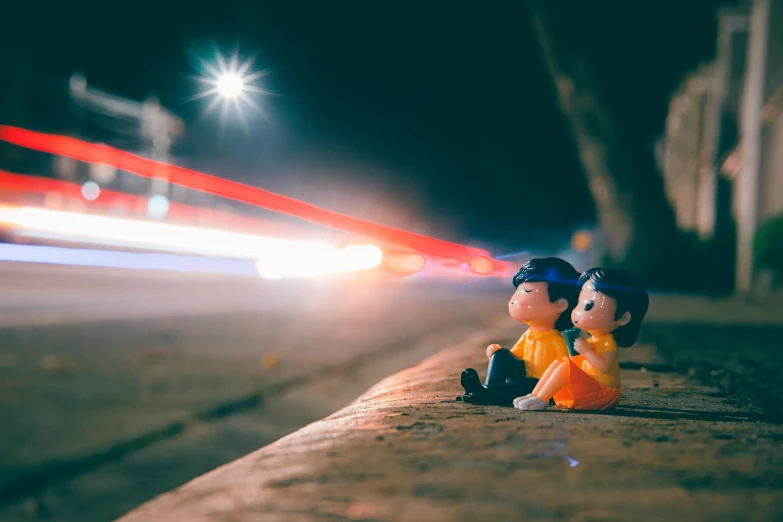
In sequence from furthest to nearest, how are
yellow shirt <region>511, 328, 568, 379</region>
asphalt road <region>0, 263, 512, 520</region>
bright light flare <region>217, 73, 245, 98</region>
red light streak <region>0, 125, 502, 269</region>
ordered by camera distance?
1. red light streak <region>0, 125, 502, 269</region>
2. bright light flare <region>217, 73, 245, 98</region>
3. asphalt road <region>0, 263, 512, 520</region>
4. yellow shirt <region>511, 328, 568, 379</region>

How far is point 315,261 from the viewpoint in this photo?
24.4m

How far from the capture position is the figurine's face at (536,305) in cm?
324

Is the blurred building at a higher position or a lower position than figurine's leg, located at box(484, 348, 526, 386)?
higher

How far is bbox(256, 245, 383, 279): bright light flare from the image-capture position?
23328 mm

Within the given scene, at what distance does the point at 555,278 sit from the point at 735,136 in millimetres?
20834

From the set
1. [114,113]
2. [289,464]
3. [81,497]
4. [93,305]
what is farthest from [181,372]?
[114,113]

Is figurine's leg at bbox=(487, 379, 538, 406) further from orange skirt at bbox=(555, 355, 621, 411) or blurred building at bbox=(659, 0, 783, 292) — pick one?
blurred building at bbox=(659, 0, 783, 292)

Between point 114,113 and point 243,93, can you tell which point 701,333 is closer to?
point 243,93

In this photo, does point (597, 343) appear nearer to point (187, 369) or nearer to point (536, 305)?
point (536, 305)

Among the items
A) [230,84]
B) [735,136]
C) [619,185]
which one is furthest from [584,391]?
[735,136]

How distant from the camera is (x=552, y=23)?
16781 millimetres

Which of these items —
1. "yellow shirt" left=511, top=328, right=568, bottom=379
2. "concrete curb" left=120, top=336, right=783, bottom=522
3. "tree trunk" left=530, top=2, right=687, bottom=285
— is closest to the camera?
"concrete curb" left=120, top=336, right=783, bottom=522

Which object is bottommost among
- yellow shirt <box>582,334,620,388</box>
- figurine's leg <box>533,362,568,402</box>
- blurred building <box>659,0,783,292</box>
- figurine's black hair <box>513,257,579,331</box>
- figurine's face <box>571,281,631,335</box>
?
figurine's leg <box>533,362,568,402</box>

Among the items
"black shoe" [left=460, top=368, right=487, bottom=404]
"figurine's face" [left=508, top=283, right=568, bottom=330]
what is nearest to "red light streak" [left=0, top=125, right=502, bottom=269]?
"black shoe" [left=460, top=368, right=487, bottom=404]
